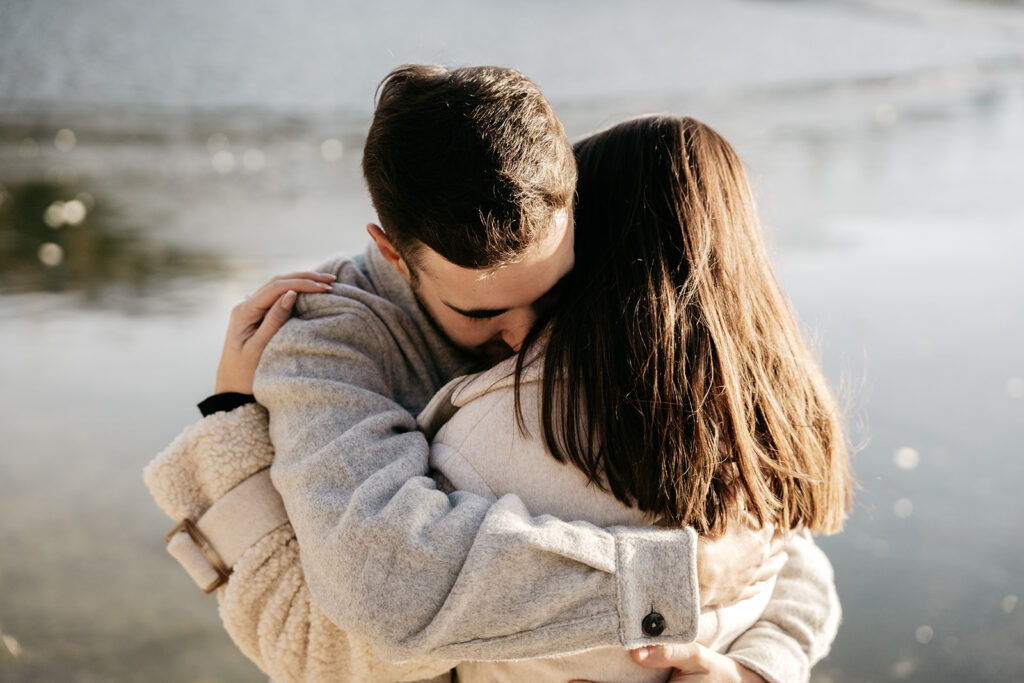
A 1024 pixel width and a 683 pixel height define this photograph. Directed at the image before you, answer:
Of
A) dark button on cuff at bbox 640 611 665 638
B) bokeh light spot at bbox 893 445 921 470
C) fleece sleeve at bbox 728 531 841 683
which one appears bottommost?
bokeh light spot at bbox 893 445 921 470

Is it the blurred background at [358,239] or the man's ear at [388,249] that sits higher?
the man's ear at [388,249]

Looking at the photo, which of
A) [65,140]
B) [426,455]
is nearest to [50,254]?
[65,140]

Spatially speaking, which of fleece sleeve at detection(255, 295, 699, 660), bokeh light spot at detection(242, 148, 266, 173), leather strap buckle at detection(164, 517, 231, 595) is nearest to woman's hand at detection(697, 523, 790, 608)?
fleece sleeve at detection(255, 295, 699, 660)

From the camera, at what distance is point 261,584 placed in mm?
1287

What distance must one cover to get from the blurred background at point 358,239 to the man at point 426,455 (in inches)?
16.8

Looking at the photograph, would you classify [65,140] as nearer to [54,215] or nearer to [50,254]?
[54,215]

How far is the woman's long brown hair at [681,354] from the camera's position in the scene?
1.17 m

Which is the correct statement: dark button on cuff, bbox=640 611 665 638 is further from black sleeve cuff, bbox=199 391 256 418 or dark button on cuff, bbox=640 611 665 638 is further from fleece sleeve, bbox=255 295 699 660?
black sleeve cuff, bbox=199 391 256 418

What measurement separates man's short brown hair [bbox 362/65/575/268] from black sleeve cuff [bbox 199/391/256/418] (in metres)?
0.42

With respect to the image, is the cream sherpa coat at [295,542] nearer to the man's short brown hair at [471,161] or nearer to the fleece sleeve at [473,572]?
the fleece sleeve at [473,572]

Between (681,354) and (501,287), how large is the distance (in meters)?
0.29

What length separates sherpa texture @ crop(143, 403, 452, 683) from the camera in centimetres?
128

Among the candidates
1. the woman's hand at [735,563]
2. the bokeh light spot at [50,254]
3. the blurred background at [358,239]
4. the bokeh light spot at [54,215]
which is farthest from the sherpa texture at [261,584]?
the bokeh light spot at [54,215]

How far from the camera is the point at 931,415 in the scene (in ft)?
9.75
